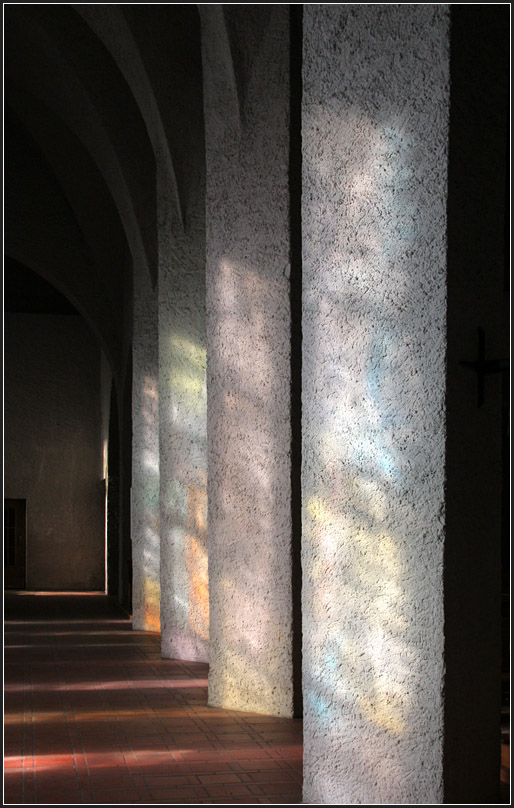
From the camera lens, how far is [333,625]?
16.0 ft

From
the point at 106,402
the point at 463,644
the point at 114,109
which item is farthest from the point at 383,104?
the point at 106,402

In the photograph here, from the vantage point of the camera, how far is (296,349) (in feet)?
23.7

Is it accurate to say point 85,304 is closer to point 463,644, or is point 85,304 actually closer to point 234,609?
point 234,609

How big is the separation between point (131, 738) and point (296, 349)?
2.98 meters

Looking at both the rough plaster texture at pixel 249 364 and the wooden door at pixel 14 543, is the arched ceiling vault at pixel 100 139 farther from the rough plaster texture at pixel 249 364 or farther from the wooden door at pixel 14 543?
the wooden door at pixel 14 543

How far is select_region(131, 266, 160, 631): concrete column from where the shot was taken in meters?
13.1

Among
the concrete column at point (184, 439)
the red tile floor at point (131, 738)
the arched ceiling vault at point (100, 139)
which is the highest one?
the arched ceiling vault at point (100, 139)

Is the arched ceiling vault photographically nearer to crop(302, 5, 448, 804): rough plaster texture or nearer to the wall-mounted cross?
crop(302, 5, 448, 804): rough plaster texture

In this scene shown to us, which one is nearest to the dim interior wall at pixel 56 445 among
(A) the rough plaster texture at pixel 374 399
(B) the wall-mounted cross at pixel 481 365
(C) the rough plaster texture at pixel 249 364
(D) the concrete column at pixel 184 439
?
(D) the concrete column at pixel 184 439

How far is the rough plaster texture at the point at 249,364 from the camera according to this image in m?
7.22

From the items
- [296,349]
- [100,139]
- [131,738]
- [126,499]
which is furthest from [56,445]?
[131,738]

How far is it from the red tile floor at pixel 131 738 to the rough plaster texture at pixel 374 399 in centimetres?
73

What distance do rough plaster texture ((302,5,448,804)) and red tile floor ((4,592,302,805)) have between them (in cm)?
73

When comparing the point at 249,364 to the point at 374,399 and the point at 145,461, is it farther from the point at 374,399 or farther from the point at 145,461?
the point at 145,461
